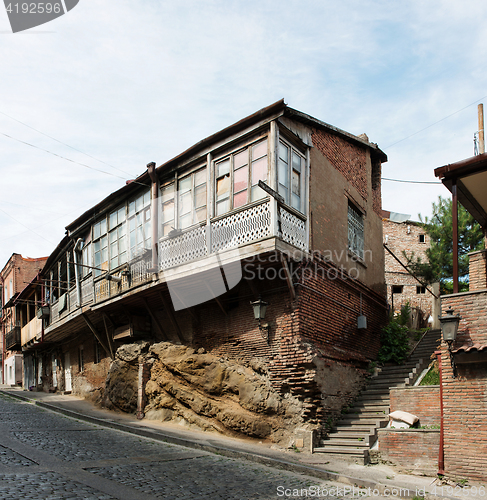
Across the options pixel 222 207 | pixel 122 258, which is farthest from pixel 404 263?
pixel 222 207

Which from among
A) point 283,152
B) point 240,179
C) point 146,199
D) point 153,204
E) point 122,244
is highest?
point 283,152

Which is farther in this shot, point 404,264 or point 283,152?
point 404,264

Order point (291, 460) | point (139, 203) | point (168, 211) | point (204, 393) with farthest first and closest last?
point (139, 203) < point (168, 211) < point (204, 393) < point (291, 460)

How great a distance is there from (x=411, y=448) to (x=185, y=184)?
8.55m

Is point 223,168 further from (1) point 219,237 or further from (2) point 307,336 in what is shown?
(2) point 307,336

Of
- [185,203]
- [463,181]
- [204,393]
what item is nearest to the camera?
[463,181]

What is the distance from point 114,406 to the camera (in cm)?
1564

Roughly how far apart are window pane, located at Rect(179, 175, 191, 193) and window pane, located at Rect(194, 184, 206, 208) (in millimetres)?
413

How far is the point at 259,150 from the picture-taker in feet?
39.6

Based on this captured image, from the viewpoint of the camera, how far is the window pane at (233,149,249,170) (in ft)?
40.5

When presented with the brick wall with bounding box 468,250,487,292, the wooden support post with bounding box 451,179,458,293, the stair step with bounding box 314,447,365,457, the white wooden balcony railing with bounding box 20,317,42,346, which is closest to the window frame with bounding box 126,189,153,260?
the stair step with bounding box 314,447,365,457

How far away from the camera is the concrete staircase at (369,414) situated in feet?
34.1

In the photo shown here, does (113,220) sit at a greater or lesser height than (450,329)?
greater

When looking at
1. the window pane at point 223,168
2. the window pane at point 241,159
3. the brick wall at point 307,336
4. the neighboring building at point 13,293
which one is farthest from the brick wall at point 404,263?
the neighboring building at point 13,293
